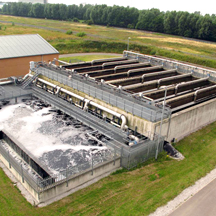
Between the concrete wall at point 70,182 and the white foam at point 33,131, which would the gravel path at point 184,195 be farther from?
the white foam at point 33,131

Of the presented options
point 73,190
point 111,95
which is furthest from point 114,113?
point 73,190

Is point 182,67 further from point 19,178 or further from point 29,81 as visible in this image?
point 19,178

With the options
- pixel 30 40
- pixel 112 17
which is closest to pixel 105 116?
pixel 30 40

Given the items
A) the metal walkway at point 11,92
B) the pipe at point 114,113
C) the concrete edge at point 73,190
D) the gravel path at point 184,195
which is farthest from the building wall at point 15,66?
the gravel path at point 184,195

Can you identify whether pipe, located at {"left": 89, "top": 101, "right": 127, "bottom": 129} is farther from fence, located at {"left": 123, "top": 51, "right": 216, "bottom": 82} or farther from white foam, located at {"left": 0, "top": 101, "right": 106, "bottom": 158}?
fence, located at {"left": 123, "top": 51, "right": 216, "bottom": 82}

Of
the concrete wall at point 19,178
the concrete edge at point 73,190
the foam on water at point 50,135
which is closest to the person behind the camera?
the concrete edge at point 73,190
